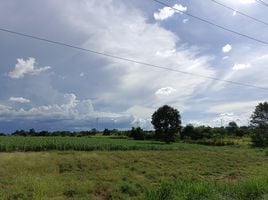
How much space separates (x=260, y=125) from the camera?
10094 cm

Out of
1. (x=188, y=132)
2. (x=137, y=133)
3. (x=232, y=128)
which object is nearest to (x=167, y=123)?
(x=137, y=133)

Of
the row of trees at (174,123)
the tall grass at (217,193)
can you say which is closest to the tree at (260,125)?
the row of trees at (174,123)

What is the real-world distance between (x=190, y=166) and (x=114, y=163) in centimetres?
697

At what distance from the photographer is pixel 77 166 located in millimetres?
34188

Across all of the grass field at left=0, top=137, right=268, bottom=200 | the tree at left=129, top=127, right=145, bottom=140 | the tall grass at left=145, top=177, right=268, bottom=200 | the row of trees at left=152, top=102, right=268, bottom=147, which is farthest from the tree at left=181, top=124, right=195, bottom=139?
the tall grass at left=145, top=177, right=268, bottom=200

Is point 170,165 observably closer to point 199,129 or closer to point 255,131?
point 255,131

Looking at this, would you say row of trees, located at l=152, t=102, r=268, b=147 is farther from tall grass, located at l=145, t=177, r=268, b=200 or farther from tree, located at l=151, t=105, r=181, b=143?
tall grass, located at l=145, t=177, r=268, b=200

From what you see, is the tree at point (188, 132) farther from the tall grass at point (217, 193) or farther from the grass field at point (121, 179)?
the tall grass at point (217, 193)

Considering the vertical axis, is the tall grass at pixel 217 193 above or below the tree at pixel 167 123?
Answer: below

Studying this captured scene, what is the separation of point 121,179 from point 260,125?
262ft

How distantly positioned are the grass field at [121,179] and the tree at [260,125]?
52815 millimetres

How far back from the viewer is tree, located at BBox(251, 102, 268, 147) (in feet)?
313

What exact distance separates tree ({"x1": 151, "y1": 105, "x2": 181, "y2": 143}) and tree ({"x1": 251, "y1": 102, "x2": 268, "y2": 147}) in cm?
1811

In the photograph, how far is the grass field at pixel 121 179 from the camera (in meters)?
15.0
